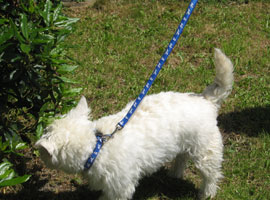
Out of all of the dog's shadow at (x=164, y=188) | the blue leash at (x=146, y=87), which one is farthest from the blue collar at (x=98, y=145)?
the dog's shadow at (x=164, y=188)

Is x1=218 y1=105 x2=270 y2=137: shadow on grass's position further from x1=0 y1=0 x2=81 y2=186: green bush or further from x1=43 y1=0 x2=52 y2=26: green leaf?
x1=43 y1=0 x2=52 y2=26: green leaf

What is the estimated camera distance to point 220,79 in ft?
11.3

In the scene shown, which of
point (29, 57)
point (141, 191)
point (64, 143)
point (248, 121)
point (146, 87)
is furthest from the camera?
point (248, 121)

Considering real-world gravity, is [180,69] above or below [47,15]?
below

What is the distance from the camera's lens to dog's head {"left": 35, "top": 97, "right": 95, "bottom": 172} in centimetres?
293

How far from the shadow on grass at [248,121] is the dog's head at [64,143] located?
246 cm

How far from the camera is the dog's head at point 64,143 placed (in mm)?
2928

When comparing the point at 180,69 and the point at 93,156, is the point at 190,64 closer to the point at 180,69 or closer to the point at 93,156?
the point at 180,69

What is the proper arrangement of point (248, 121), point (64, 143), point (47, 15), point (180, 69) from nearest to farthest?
1. point (47, 15)
2. point (64, 143)
3. point (248, 121)
4. point (180, 69)

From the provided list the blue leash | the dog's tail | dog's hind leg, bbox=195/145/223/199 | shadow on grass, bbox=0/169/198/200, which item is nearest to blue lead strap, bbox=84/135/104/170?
the blue leash

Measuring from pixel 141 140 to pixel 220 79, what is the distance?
1.05 m

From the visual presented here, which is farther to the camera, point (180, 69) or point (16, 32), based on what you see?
point (180, 69)

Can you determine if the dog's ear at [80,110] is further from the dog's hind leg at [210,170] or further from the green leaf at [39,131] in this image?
the dog's hind leg at [210,170]

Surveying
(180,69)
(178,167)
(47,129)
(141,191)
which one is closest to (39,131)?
(47,129)
